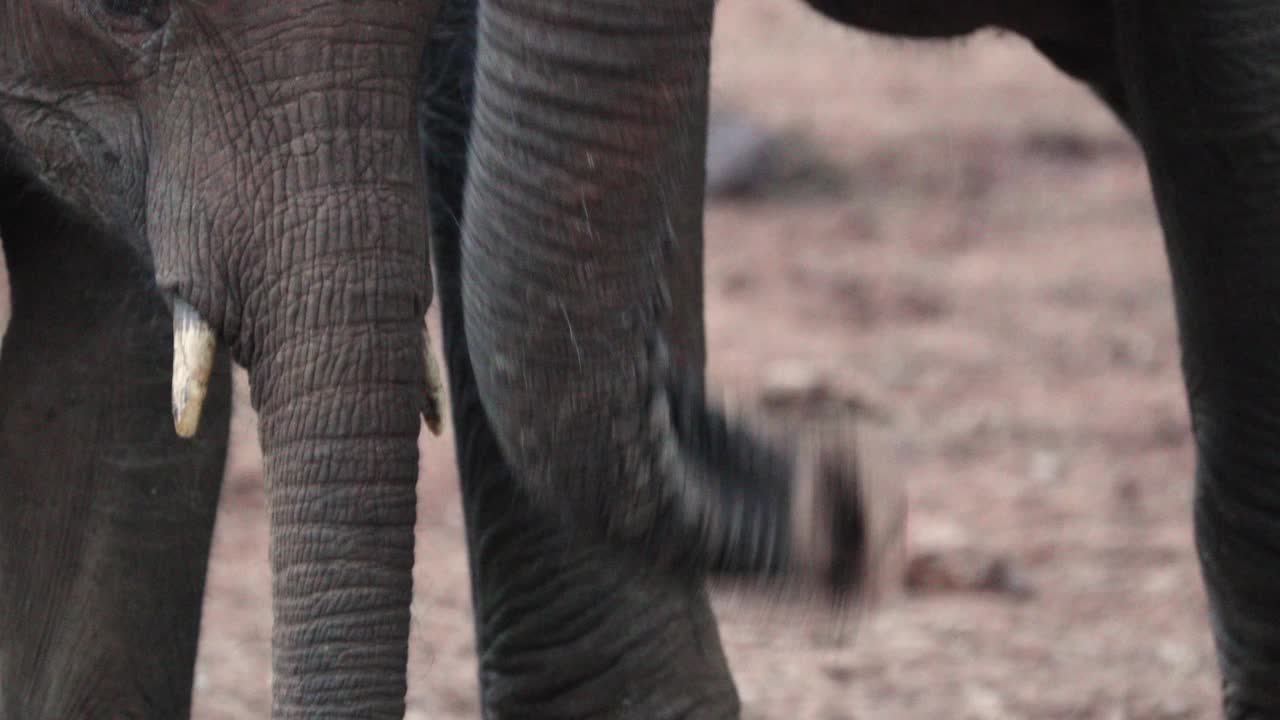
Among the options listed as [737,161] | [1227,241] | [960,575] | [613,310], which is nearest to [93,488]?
[613,310]

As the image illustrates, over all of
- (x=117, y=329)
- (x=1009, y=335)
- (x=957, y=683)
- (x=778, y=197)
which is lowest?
(x=957, y=683)

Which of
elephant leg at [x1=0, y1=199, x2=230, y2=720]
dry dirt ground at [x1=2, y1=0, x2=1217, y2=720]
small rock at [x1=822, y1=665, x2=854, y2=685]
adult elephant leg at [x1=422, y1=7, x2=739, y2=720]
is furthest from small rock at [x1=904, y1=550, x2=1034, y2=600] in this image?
elephant leg at [x1=0, y1=199, x2=230, y2=720]

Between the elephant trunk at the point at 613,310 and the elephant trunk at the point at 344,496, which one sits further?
the elephant trunk at the point at 344,496

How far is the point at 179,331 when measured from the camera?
2.92 metres

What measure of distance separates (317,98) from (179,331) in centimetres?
28

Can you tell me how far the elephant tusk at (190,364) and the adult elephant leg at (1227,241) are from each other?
1265 millimetres

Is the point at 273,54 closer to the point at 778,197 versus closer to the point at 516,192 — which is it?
the point at 516,192

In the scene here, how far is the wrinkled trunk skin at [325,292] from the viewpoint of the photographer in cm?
277

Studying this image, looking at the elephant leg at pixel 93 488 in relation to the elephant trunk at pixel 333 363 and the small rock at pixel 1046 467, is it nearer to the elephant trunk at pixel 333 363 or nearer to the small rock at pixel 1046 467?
the elephant trunk at pixel 333 363

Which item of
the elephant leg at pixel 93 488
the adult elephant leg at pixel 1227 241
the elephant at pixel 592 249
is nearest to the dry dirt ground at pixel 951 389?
the elephant at pixel 592 249

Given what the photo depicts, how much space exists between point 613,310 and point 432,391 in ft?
0.92

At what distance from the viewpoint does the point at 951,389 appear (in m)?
7.04

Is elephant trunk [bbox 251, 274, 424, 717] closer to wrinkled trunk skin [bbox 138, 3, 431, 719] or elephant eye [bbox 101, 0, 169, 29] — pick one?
wrinkled trunk skin [bbox 138, 3, 431, 719]

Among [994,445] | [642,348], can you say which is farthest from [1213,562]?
[994,445]
